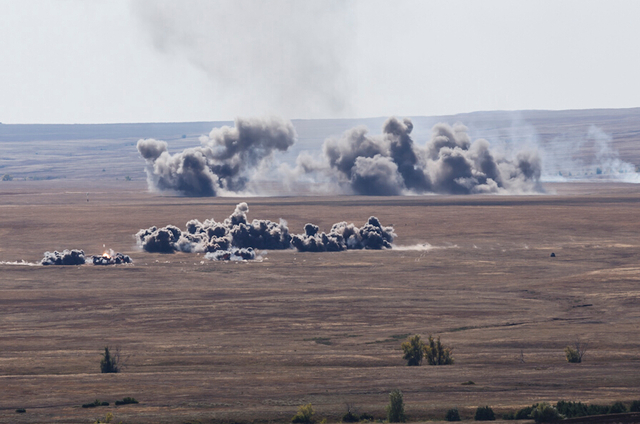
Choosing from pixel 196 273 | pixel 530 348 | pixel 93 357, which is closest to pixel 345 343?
pixel 530 348

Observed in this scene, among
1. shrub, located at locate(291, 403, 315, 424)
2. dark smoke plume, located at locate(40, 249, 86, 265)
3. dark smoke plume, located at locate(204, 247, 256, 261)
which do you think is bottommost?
shrub, located at locate(291, 403, 315, 424)

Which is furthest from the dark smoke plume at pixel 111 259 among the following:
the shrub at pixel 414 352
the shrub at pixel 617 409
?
the shrub at pixel 617 409

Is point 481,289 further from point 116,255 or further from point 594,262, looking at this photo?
point 116,255

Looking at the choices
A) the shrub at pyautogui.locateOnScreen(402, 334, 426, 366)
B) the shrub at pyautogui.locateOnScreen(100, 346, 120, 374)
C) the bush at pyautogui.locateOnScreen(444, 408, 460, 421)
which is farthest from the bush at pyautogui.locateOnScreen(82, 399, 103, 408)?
the shrub at pyautogui.locateOnScreen(402, 334, 426, 366)

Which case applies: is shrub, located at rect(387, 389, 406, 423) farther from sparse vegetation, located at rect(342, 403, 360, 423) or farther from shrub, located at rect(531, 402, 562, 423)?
shrub, located at rect(531, 402, 562, 423)

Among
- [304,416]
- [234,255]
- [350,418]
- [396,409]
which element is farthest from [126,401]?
[234,255]

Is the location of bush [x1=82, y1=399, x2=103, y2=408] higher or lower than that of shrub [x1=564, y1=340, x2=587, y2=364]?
higher

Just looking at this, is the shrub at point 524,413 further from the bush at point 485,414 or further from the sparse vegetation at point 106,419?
the sparse vegetation at point 106,419

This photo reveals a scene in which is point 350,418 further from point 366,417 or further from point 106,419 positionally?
point 106,419
